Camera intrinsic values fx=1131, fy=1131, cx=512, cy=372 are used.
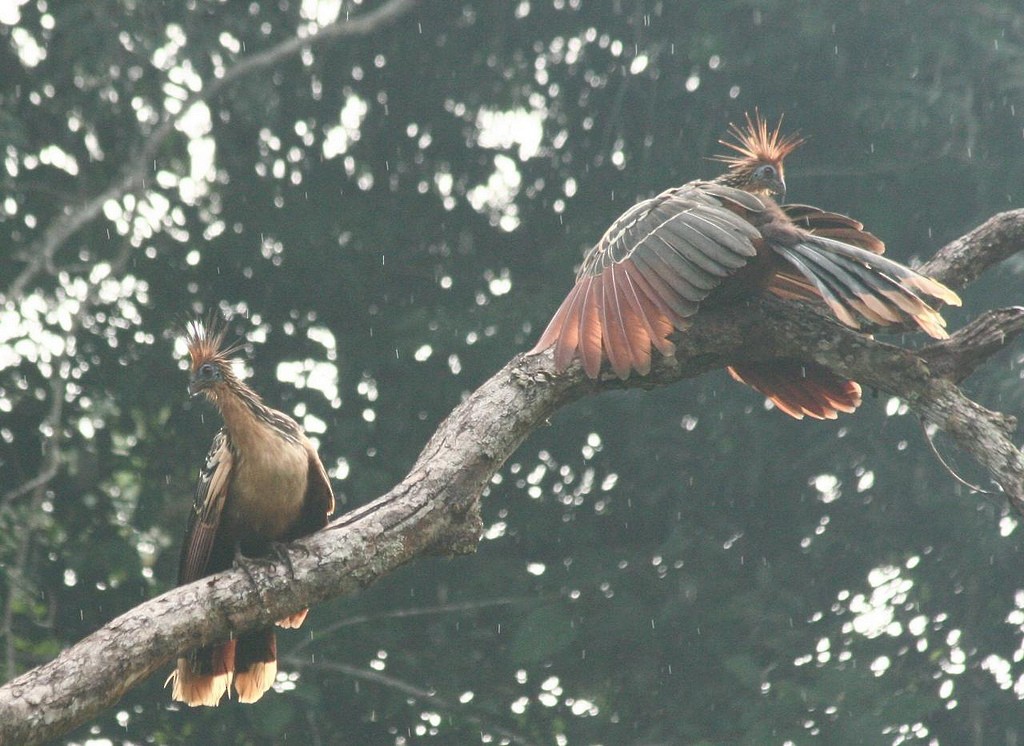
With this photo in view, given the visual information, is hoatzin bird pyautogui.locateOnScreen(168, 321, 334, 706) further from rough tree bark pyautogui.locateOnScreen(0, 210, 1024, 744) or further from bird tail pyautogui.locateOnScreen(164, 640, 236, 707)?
rough tree bark pyautogui.locateOnScreen(0, 210, 1024, 744)

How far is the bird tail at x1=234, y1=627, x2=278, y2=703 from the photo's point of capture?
12.4 feet

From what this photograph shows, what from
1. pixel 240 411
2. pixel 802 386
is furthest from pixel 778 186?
pixel 240 411

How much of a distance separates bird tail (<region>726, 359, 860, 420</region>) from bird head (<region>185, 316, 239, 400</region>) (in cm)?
182

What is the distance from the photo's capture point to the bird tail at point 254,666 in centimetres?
379

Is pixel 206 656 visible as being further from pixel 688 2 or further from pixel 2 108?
pixel 688 2

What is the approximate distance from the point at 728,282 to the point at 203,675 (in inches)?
84.3

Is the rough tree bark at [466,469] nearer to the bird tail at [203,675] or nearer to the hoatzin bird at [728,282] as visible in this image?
the hoatzin bird at [728,282]

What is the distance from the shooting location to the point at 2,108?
6.86m

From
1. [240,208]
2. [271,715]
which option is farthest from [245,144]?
[271,715]

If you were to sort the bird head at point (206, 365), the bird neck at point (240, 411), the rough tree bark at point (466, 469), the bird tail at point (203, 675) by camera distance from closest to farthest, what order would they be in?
1. the rough tree bark at point (466, 469)
2. the bird tail at point (203, 675)
3. the bird neck at point (240, 411)
4. the bird head at point (206, 365)

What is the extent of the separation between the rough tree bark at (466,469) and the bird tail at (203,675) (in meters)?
0.87

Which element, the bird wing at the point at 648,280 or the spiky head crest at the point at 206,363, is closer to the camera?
the bird wing at the point at 648,280

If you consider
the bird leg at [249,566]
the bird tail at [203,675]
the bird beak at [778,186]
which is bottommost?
the bird leg at [249,566]

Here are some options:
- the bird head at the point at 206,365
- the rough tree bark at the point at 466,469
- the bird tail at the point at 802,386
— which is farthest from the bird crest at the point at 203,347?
the bird tail at the point at 802,386
